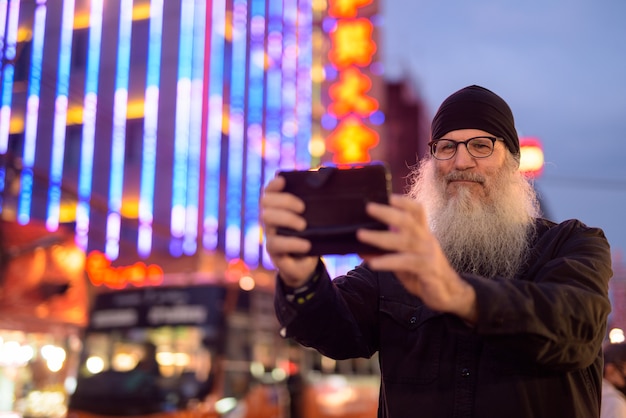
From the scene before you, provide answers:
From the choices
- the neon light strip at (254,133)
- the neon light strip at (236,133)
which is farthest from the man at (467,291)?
the neon light strip at (254,133)

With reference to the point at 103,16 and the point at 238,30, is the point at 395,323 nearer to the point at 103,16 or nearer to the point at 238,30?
the point at 103,16

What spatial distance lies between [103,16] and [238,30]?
4.30 metres

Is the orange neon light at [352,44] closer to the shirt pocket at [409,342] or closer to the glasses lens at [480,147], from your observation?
the glasses lens at [480,147]

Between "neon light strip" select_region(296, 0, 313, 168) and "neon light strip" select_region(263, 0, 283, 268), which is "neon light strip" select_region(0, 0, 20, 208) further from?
"neon light strip" select_region(296, 0, 313, 168)

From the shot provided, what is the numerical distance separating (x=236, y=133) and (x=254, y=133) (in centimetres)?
186

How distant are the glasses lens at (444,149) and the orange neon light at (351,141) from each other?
63.7ft

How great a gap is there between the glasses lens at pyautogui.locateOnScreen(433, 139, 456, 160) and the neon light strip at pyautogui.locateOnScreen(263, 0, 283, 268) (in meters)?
20.4

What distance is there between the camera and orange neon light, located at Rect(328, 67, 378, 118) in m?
21.7

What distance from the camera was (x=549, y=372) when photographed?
5.46ft

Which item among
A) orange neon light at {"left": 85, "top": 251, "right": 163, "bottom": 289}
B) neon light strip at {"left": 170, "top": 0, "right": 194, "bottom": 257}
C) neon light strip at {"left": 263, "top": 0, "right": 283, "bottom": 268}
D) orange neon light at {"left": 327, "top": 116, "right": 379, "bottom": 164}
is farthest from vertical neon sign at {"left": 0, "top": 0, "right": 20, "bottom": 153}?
orange neon light at {"left": 327, "top": 116, "right": 379, "bottom": 164}

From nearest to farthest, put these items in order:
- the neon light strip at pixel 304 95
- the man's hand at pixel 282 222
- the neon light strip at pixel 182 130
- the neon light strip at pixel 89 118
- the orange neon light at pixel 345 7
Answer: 1. the man's hand at pixel 282 222
2. the neon light strip at pixel 89 118
3. the neon light strip at pixel 182 130
4. the orange neon light at pixel 345 7
5. the neon light strip at pixel 304 95

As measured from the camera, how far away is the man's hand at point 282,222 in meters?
1.44

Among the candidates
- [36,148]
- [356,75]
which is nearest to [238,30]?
[356,75]

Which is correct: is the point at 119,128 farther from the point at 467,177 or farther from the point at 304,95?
the point at 467,177
